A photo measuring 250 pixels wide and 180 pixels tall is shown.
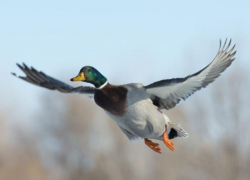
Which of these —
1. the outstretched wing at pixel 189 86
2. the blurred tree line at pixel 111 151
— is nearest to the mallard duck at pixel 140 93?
the outstretched wing at pixel 189 86

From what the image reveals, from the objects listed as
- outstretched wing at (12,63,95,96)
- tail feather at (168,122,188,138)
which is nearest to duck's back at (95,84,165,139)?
outstretched wing at (12,63,95,96)

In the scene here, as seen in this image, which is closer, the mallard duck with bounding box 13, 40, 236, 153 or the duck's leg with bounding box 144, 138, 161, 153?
the mallard duck with bounding box 13, 40, 236, 153

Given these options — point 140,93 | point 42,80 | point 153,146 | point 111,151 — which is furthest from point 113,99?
point 111,151

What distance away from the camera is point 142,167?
1684 inches

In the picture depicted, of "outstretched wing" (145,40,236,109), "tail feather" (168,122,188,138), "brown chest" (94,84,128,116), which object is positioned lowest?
"tail feather" (168,122,188,138)

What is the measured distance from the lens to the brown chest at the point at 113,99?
11.9 meters

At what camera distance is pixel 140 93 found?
12.2m

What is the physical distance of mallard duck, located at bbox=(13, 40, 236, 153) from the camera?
39.1 ft

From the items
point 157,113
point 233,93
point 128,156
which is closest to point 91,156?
point 128,156

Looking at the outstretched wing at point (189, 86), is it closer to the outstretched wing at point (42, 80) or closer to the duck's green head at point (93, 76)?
the duck's green head at point (93, 76)

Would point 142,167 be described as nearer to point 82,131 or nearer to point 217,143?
point 217,143

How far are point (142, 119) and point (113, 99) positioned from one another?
1.82ft

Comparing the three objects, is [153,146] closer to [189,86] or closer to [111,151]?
[189,86]

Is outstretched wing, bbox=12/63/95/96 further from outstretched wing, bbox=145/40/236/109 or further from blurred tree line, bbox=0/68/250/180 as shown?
blurred tree line, bbox=0/68/250/180
